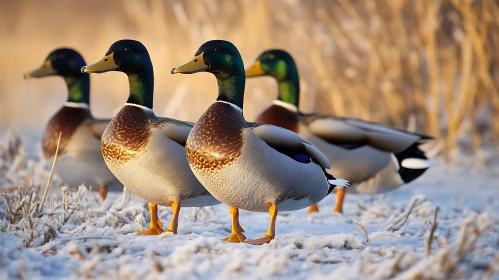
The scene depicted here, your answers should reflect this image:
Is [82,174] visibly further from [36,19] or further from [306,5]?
[36,19]

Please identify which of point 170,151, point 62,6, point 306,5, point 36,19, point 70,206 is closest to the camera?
point 170,151

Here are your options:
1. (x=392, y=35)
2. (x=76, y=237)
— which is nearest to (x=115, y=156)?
(x=76, y=237)

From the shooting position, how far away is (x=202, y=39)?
362 inches

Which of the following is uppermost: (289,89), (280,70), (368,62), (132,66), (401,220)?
(368,62)

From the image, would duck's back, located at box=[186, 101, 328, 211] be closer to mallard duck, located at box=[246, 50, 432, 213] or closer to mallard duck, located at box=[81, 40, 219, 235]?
mallard duck, located at box=[81, 40, 219, 235]

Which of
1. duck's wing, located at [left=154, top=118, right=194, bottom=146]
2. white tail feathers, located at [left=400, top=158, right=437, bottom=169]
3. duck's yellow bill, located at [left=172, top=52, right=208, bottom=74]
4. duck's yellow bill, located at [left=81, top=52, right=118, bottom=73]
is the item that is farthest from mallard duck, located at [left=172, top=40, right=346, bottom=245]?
white tail feathers, located at [left=400, top=158, right=437, bottom=169]

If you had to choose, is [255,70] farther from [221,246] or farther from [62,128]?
[221,246]

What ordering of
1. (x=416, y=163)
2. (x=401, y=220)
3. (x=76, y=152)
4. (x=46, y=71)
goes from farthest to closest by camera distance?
1. (x=416, y=163)
2. (x=46, y=71)
3. (x=76, y=152)
4. (x=401, y=220)

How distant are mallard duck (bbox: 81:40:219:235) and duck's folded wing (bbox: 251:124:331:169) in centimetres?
49

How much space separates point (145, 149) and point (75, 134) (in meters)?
1.60

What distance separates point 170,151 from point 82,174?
1.52 meters

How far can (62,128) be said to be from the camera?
552 cm

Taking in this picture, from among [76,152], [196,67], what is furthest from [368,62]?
[196,67]

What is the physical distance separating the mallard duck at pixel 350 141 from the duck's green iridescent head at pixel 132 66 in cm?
171
